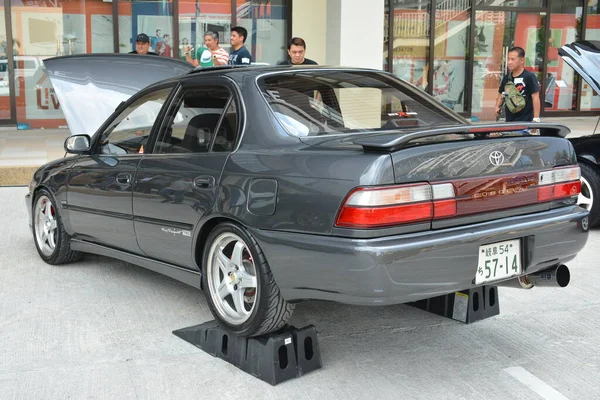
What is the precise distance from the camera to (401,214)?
9.97 ft

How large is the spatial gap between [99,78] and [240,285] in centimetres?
Result: 339

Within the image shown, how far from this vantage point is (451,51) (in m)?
16.5

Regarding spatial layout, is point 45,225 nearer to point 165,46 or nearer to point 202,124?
point 202,124

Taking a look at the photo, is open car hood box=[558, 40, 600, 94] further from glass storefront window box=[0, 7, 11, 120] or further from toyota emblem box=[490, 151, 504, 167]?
glass storefront window box=[0, 7, 11, 120]

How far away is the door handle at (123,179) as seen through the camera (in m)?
4.41

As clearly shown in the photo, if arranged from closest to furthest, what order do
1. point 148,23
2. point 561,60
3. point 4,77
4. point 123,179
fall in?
point 123,179 < point 4,77 < point 148,23 < point 561,60

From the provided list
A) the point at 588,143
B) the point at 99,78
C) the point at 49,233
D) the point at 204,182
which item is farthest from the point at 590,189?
the point at 49,233

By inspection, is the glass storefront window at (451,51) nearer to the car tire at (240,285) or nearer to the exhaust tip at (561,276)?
the exhaust tip at (561,276)

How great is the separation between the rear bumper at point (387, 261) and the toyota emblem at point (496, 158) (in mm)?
279

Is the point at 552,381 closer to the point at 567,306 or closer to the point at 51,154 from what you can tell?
the point at 567,306

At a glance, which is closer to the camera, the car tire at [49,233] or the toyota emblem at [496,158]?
the toyota emblem at [496,158]

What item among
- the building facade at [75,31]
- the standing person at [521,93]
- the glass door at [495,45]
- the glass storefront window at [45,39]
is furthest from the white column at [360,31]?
the standing person at [521,93]

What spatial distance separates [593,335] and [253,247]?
206cm

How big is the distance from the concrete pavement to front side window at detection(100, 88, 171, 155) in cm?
98
